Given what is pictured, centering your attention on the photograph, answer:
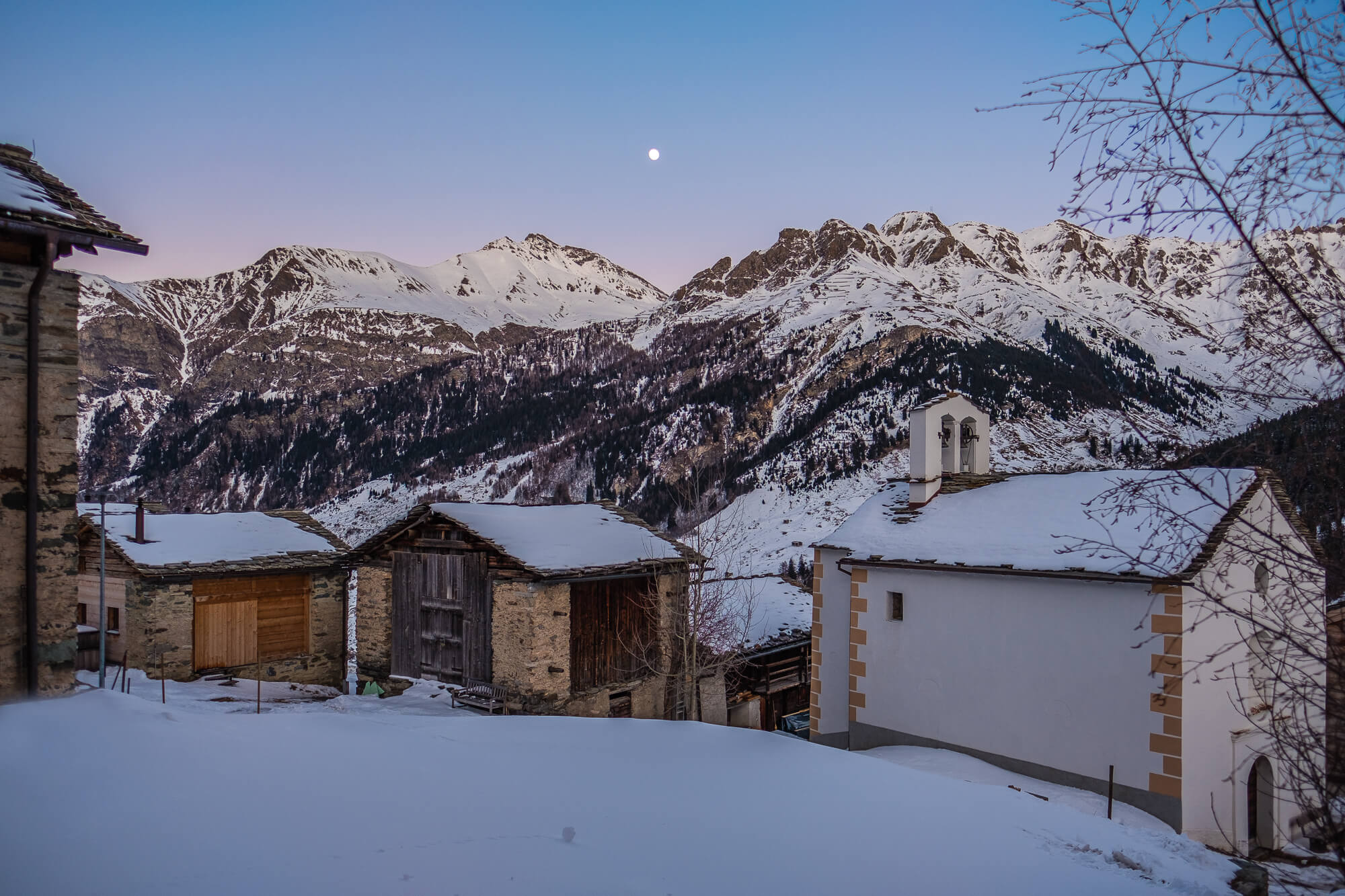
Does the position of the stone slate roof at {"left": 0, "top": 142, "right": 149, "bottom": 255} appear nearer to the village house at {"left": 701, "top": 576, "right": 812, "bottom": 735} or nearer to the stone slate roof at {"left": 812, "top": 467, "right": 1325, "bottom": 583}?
the stone slate roof at {"left": 812, "top": 467, "right": 1325, "bottom": 583}

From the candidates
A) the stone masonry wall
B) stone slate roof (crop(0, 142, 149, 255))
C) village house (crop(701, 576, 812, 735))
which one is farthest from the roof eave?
village house (crop(701, 576, 812, 735))

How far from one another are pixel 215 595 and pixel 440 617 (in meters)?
7.02

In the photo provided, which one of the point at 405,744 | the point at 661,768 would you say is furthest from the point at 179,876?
the point at 661,768

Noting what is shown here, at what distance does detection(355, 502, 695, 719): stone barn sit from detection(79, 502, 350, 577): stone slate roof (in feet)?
8.22

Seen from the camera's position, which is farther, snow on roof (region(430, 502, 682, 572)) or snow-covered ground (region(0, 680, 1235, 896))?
snow on roof (region(430, 502, 682, 572))

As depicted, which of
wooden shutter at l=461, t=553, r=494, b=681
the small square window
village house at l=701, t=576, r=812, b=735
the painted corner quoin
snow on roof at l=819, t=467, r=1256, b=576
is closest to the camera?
the painted corner quoin

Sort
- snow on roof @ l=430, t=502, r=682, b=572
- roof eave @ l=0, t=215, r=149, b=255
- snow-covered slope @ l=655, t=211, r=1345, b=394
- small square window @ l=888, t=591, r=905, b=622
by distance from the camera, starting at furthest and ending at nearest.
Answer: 1. snow on roof @ l=430, t=502, r=682, b=572
2. small square window @ l=888, t=591, r=905, b=622
3. roof eave @ l=0, t=215, r=149, b=255
4. snow-covered slope @ l=655, t=211, r=1345, b=394

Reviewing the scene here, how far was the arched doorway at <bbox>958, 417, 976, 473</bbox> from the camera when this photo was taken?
687 inches

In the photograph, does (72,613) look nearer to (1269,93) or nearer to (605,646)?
(1269,93)

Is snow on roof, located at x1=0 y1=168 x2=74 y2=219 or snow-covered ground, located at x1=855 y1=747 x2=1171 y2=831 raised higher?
snow on roof, located at x1=0 y1=168 x2=74 y2=219

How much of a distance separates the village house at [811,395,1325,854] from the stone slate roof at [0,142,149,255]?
41.4 ft

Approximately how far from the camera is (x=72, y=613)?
8.32 metres

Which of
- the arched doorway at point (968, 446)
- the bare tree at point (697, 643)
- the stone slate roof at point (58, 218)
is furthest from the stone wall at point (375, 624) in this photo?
the arched doorway at point (968, 446)

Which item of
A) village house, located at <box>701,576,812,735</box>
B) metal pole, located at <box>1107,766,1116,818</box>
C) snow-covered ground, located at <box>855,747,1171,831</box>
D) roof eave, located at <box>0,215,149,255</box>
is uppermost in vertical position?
roof eave, located at <box>0,215,149,255</box>
